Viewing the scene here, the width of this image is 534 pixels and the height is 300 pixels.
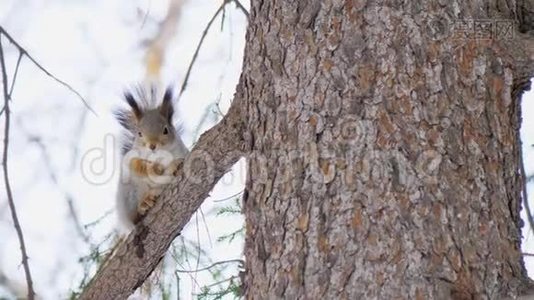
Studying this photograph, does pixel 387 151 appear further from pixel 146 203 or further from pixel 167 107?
pixel 167 107

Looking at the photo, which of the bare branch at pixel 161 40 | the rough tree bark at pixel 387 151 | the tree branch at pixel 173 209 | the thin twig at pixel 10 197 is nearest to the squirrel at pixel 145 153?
the tree branch at pixel 173 209

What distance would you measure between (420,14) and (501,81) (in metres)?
0.17

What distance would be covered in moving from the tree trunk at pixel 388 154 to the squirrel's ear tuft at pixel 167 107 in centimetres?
61

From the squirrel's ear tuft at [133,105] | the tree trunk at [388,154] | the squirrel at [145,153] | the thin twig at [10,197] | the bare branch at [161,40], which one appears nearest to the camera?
the tree trunk at [388,154]

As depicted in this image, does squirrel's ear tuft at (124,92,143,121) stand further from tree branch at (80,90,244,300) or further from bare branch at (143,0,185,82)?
bare branch at (143,0,185,82)

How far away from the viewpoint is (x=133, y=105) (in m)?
2.11

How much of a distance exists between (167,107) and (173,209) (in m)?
0.49

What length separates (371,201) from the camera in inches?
54.6

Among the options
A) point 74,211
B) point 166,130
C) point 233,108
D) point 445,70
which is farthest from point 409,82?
point 74,211

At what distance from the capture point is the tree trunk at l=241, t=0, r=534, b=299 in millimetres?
1357

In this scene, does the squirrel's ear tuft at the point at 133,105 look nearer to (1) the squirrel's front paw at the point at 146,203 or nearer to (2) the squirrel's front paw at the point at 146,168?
(2) the squirrel's front paw at the point at 146,168

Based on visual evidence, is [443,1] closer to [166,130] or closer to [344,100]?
[344,100]

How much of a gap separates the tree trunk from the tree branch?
0.40 ft

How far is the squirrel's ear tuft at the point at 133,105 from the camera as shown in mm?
2105
